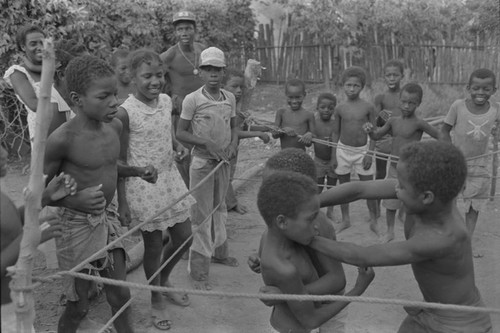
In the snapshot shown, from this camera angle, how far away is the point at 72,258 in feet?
11.4

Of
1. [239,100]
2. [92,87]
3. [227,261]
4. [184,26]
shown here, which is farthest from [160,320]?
[184,26]

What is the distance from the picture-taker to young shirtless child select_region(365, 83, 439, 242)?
561 cm

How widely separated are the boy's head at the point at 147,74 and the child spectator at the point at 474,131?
105 inches

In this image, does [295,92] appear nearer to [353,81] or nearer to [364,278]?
[353,81]

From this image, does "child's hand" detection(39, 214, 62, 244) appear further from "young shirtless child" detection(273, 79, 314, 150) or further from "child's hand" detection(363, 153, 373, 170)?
"child's hand" detection(363, 153, 373, 170)

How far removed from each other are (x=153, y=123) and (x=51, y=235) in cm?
155

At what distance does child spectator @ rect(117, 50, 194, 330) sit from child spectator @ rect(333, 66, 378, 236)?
7.24 ft

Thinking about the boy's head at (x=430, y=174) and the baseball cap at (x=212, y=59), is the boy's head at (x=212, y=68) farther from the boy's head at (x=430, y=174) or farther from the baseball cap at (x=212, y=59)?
the boy's head at (x=430, y=174)

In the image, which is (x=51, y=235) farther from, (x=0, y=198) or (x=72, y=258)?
(x=72, y=258)

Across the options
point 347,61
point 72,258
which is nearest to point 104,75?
point 72,258

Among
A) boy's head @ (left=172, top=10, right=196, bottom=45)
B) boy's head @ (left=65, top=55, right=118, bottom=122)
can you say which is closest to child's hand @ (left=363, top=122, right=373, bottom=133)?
boy's head @ (left=172, top=10, right=196, bottom=45)

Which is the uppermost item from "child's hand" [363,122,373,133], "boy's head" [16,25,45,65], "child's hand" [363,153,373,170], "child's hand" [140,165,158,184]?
"boy's head" [16,25,45,65]

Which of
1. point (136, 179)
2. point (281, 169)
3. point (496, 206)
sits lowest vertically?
point (496, 206)

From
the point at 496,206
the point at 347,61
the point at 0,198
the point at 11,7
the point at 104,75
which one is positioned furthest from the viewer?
the point at 347,61
